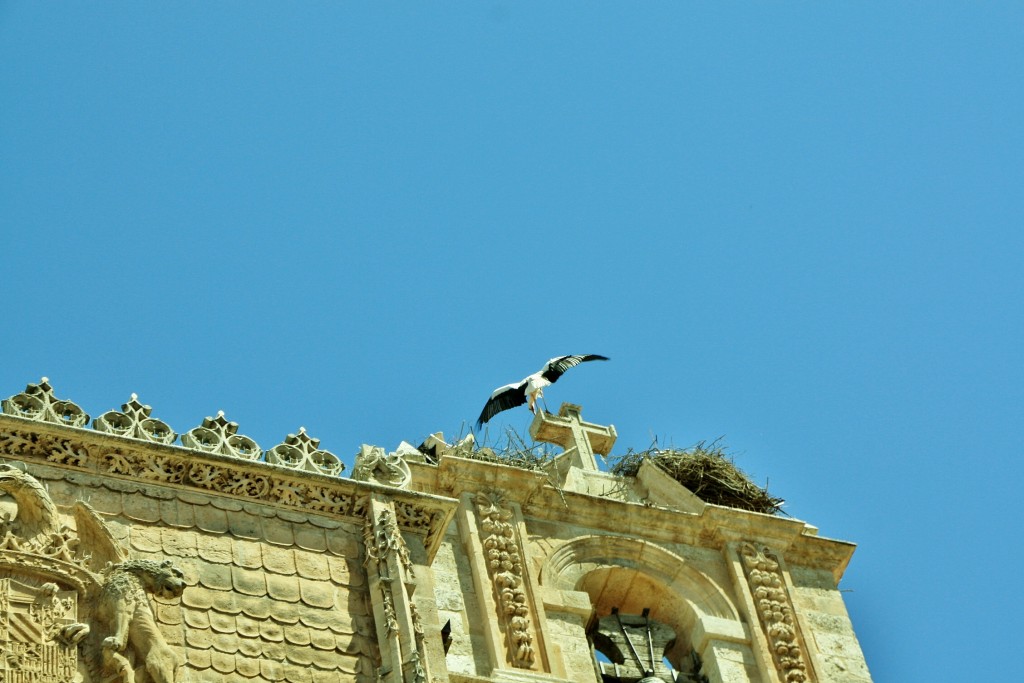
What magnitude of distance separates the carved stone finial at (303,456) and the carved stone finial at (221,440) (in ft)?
0.48

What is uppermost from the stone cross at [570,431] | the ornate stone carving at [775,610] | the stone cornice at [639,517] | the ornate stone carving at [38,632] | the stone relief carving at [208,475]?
the stone cross at [570,431]

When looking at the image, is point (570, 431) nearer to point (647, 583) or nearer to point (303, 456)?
point (647, 583)

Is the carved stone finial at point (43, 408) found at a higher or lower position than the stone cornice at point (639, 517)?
lower

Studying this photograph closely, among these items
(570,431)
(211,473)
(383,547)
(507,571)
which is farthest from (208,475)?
(570,431)

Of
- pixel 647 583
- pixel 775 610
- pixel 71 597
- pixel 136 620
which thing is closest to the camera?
Result: pixel 136 620

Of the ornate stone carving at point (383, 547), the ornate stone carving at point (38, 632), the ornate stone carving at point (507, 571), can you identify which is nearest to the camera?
the ornate stone carving at point (38, 632)

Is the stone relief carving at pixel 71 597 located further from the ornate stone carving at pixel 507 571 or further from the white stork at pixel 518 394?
the white stork at pixel 518 394

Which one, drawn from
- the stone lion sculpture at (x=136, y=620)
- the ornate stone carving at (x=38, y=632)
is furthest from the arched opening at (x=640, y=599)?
the ornate stone carving at (x=38, y=632)

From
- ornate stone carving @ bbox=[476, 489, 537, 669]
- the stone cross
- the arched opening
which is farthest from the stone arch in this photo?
the stone cross

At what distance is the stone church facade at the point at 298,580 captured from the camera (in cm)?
1459

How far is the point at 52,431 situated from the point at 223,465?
1.19 meters

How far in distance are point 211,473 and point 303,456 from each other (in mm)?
787

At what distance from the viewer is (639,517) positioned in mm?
21422

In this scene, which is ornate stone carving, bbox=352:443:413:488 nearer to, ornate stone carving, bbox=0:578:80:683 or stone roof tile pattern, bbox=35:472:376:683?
stone roof tile pattern, bbox=35:472:376:683
